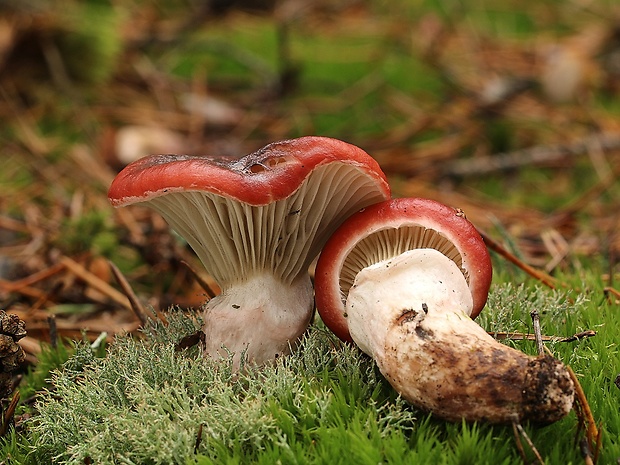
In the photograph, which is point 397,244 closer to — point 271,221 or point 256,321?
point 271,221

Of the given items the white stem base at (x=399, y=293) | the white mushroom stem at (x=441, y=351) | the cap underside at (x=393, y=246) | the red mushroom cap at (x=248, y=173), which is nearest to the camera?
the white mushroom stem at (x=441, y=351)

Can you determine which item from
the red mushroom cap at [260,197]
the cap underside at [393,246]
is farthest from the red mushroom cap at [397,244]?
the red mushroom cap at [260,197]

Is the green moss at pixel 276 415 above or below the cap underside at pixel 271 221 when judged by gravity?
below

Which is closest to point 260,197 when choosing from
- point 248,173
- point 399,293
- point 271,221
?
point 248,173

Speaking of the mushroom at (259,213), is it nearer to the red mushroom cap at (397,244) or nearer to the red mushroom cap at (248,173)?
the red mushroom cap at (248,173)

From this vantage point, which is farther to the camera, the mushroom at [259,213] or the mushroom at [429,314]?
the mushroom at [259,213]

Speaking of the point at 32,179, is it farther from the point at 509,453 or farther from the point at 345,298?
the point at 509,453
